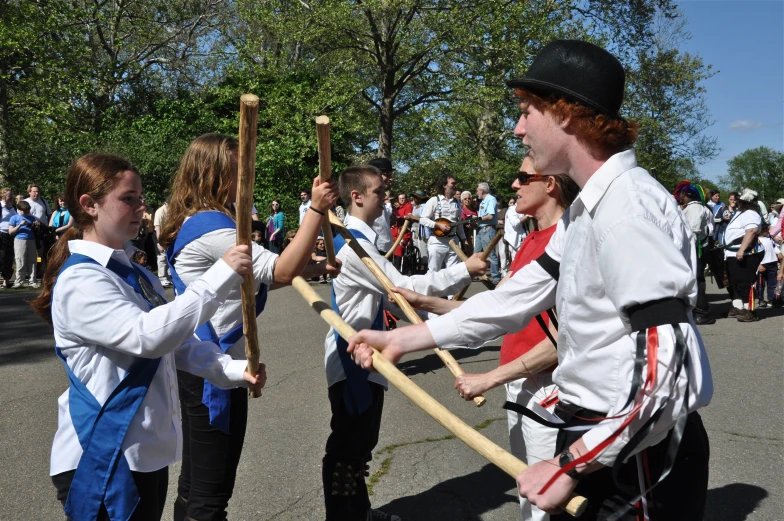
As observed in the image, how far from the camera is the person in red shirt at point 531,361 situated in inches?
109

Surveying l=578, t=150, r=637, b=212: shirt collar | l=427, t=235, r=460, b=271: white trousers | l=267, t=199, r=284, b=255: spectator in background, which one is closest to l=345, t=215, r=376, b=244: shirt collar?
l=578, t=150, r=637, b=212: shirt collar

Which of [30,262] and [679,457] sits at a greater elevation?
[679,457]

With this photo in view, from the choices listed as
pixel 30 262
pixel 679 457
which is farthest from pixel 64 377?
pixel 30 262

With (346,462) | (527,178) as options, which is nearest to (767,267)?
(527,178)

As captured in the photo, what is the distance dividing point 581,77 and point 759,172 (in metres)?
80.2

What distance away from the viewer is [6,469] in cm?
481

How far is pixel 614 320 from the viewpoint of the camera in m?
1.75

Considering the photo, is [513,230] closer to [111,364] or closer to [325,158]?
[325,158]

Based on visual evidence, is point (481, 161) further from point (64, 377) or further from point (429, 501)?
point (429, 501)

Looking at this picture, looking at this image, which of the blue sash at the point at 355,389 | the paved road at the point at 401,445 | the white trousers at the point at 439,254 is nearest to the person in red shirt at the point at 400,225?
the white trousers at the point at 439,254

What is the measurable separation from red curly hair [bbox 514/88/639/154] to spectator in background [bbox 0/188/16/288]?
1433 centimetres

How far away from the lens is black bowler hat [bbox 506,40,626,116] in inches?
73.6

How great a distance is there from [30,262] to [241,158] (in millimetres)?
14011

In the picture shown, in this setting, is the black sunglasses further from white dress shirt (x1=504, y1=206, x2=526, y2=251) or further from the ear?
white dress shirt (x1=504, y1=206, x2=526, y2=251)
